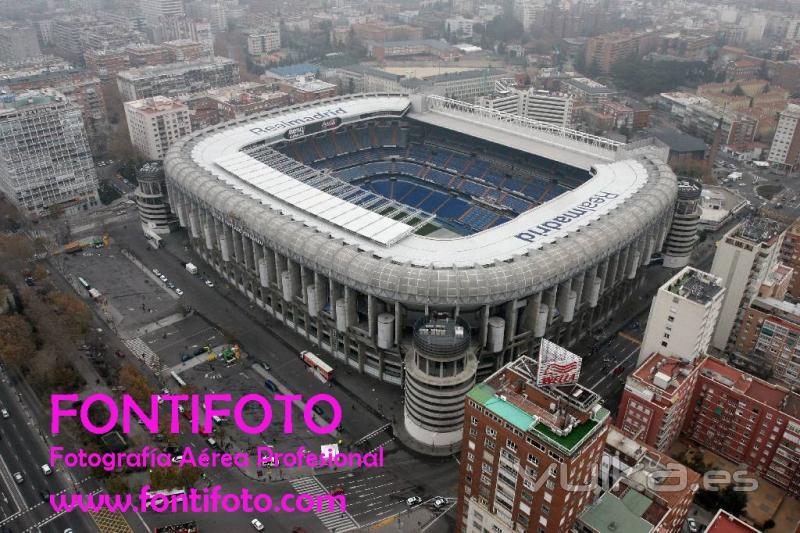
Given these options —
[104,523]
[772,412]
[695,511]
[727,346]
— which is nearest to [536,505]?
[695,511]

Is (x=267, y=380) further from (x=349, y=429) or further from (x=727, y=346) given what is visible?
(x=727, y=346)

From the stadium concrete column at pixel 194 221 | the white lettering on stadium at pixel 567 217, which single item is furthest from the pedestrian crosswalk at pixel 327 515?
the stadium concrete column at pixel 194 221

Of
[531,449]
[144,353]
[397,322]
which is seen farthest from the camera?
[144,353]

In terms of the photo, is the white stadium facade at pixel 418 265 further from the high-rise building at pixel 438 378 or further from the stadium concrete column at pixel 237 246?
the stadium concrete column at pixel 237 246

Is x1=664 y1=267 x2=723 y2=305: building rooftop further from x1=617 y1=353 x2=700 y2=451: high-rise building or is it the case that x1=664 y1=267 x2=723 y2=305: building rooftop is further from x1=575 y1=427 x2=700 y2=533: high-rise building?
x1=575 y1=427 x2=700 y2=533: high-rise building

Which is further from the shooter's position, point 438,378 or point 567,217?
point 567,217

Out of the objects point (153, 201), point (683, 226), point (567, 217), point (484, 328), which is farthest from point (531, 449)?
point (153, 201)

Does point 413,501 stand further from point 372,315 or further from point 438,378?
point 372,315
